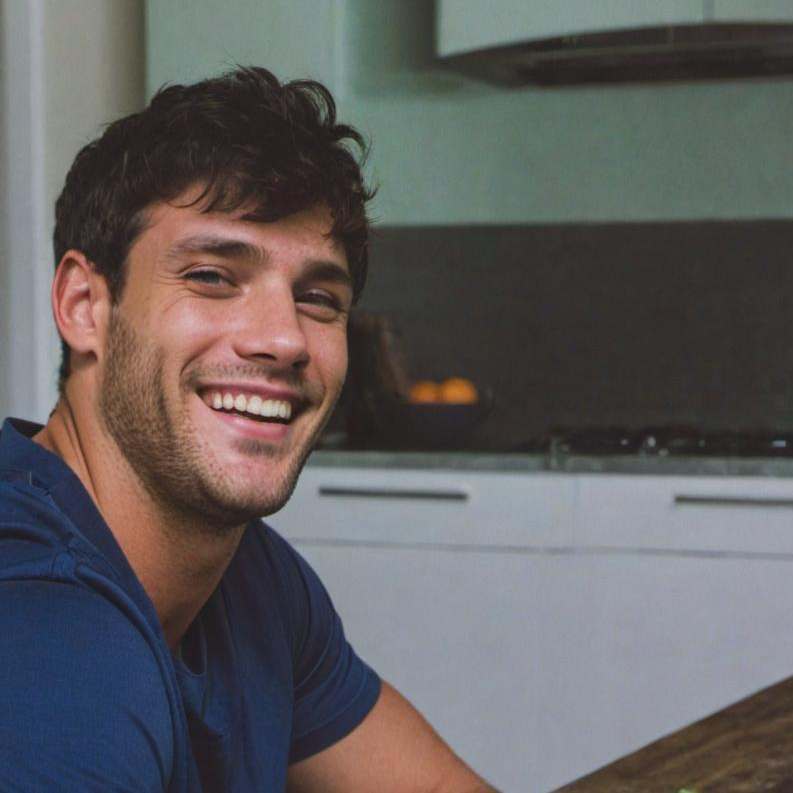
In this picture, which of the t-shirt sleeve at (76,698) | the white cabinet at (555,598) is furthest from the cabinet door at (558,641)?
the t-shirt sleeve at (76,698)

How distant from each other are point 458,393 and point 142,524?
1995mm

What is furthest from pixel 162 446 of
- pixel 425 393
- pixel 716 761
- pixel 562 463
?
pixel 425 393

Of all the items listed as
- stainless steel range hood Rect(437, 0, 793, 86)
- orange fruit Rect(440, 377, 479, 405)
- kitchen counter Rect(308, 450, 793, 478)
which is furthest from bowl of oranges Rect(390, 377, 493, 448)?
stainless steel range hood Rect(437, 0, 793, 86)

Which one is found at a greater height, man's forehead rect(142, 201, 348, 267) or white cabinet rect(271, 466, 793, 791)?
man's forehead rect(142, 201, 348, 267)

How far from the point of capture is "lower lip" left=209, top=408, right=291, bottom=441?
106 cm

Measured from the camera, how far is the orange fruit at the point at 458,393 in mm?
3016

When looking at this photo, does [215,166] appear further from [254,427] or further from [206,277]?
[254,427]

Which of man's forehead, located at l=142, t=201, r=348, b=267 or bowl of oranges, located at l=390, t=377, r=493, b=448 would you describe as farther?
bowl of oranges, located at l=390, t=377, r=493, b=448

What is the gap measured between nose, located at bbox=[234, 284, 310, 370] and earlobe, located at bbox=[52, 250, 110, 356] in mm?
121

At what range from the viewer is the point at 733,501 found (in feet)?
8.77

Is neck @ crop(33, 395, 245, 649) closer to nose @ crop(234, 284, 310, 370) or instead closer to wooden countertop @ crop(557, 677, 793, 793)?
nose @ crop(234, 284, 310, 370)

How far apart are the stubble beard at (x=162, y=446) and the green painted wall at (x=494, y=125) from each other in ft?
6.65

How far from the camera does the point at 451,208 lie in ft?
10.1

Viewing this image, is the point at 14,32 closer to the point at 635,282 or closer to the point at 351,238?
the point at 635,282
